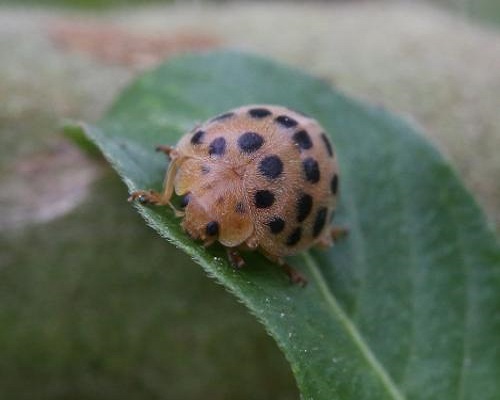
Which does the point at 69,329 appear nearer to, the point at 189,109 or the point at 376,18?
the point at 189,109

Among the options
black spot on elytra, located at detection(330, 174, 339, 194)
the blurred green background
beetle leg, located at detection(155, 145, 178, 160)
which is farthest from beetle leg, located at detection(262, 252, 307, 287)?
the blurred green background

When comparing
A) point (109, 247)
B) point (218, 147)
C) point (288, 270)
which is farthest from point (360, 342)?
point (109, 247)

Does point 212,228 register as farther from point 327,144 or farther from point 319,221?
point 327,144

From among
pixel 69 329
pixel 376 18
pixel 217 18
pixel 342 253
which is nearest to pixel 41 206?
pixel 69 329

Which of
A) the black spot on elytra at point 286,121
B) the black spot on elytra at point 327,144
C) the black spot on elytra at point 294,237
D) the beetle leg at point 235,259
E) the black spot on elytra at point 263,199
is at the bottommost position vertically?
the beetle leg at point 235,259

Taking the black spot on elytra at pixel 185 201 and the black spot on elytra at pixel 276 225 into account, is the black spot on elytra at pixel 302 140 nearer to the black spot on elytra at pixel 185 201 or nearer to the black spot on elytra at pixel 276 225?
the black spot on elytra at pixel 276 225

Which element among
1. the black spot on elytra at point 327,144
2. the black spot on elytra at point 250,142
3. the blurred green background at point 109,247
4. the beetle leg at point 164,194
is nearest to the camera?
the beetle leg at point 164,194

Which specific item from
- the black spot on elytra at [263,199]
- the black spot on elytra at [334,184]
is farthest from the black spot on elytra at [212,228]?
the black spot on elytra at [334,184]
